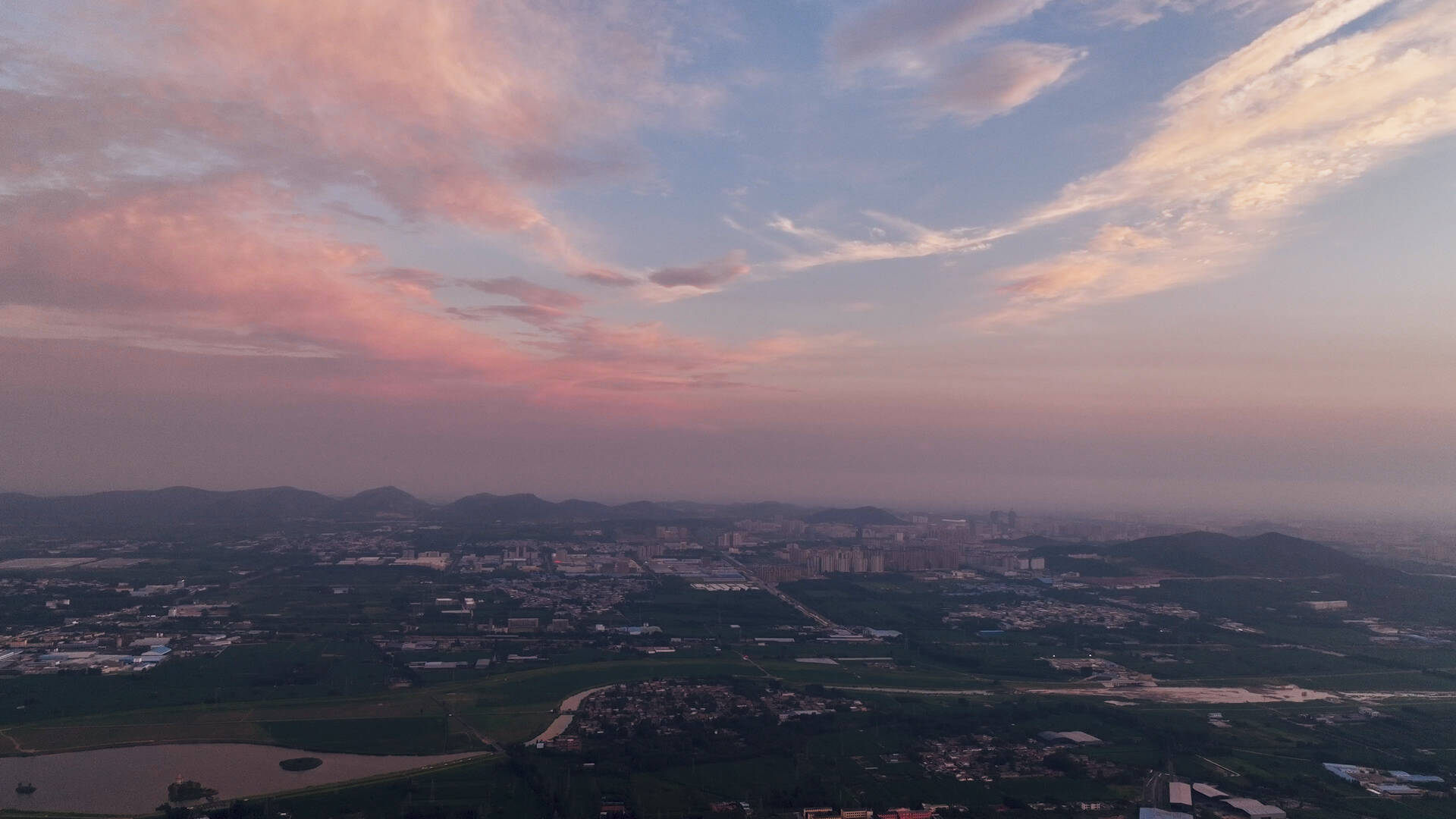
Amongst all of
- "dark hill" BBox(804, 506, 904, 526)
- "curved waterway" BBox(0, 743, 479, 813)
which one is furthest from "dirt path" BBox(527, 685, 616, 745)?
"dark hill" BBox(804, 506, 904, 526)

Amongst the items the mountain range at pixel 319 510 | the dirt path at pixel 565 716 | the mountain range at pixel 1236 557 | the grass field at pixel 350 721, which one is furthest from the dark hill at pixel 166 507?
the mountain range at pixel 1236 557

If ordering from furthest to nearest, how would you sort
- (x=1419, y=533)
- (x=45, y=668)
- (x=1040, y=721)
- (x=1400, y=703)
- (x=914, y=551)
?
(x=1419, y=533) < (x=914, y=551) < (x=45, y=668) < (x=1400, y=703) < (x=1040, y=721)

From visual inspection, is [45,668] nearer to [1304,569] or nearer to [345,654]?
[345,654]

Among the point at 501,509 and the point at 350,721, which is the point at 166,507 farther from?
the point at 350,721

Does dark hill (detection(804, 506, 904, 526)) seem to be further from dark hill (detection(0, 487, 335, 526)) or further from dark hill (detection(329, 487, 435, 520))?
dark hill (detection(0, 487, 335, 526))

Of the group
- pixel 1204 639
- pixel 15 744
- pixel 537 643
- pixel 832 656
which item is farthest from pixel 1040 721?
pixel 15 744

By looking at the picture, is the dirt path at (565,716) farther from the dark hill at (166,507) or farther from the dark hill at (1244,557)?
the dark hill at (166,507)

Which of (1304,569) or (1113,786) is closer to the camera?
(1113,786)
